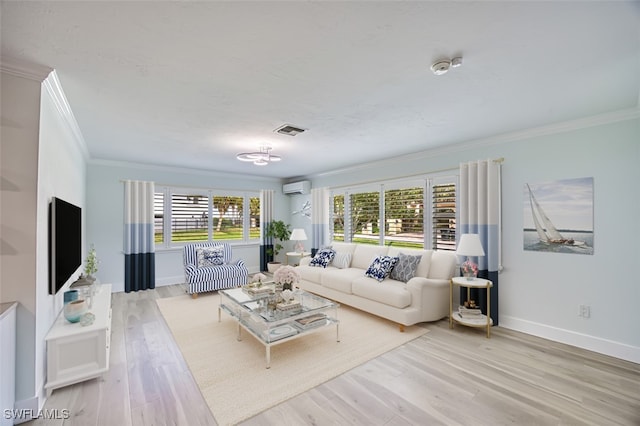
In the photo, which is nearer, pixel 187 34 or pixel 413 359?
pixel 187 34

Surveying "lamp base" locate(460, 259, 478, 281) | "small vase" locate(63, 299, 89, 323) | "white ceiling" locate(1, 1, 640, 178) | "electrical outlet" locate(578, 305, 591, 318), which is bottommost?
"electrical outlet" locate(578, 305, 591, 318)

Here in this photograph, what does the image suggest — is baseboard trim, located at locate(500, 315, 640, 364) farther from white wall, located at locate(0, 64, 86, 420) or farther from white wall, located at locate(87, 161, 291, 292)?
white wall, located at locate(87, 161, 291, 292)

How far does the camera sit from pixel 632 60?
1.90m

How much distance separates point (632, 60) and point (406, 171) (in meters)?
2.98

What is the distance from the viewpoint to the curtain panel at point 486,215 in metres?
3.59

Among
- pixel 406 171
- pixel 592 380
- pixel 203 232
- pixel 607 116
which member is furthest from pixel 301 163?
pixel 592 380

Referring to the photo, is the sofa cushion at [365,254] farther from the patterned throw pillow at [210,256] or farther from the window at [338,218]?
the patterned throw pillow at [210,256]

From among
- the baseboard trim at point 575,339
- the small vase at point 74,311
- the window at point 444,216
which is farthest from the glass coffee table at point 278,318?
the baseboard trim at point 575,339

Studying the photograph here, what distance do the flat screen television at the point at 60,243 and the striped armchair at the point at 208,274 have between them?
2132 mm

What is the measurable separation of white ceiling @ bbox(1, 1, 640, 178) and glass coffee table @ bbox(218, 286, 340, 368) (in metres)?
2.09

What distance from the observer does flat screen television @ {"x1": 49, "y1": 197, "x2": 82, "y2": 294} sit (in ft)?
7.47

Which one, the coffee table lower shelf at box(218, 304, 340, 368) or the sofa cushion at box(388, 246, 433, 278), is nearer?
the coffee table lower shelf at box(218, 304, 340, 368)

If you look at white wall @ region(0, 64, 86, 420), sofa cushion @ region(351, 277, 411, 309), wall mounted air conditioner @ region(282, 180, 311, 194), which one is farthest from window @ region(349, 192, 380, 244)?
white wall @ region(0, 64, 86, 420)

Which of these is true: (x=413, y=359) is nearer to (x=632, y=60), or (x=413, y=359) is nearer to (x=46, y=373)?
(x=632, y=60)
